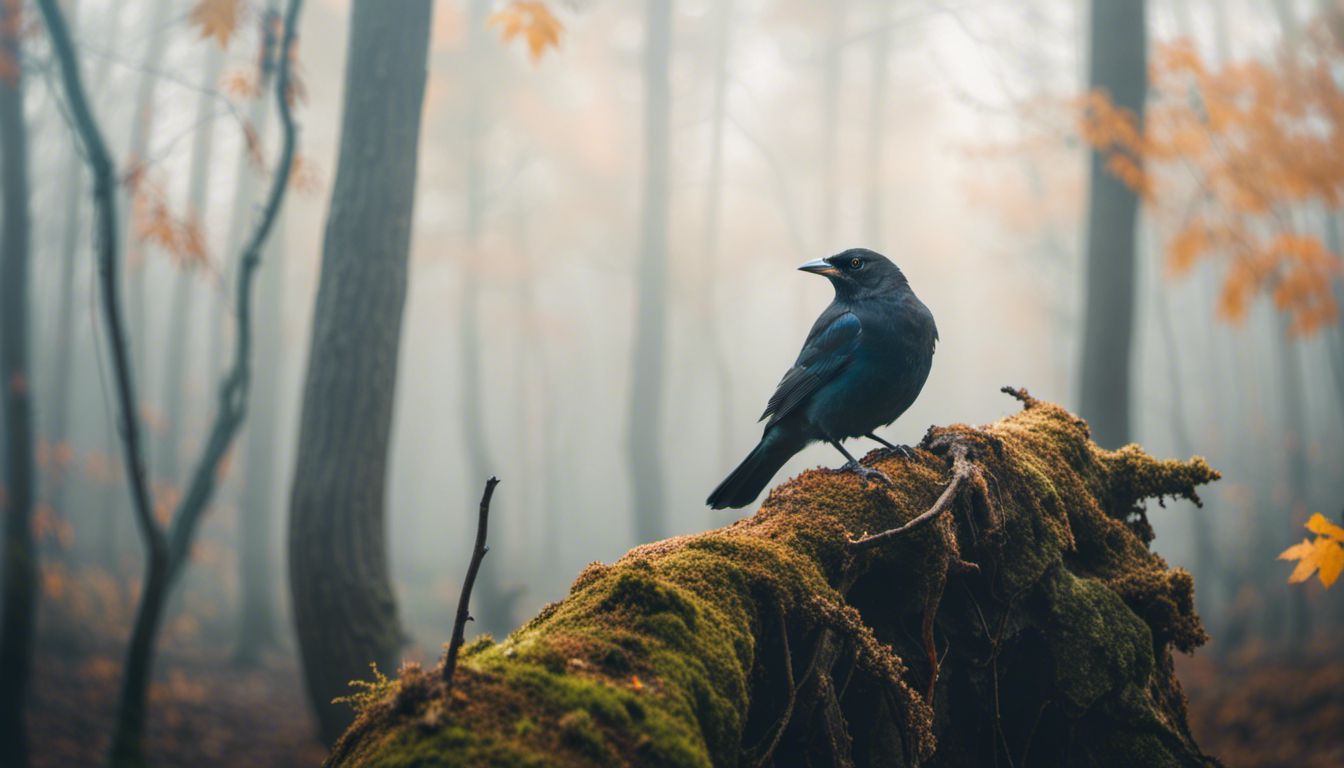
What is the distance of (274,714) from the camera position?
9711 mm

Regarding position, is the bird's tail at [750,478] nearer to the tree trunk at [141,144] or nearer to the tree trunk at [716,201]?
the tree trunk at [141,144]

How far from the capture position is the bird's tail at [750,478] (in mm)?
2955

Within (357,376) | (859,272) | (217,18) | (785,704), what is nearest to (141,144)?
(217,18)

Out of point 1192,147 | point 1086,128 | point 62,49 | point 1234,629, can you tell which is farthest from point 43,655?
point 1234,629

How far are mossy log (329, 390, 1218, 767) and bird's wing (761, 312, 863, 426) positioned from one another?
53cm

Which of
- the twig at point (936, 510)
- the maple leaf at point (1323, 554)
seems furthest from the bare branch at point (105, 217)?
the maple leaf at point (1323, 554)

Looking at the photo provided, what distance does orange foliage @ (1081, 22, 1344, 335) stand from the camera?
27.1 ft

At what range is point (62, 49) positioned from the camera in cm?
486

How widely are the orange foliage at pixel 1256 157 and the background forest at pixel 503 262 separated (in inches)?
2.0

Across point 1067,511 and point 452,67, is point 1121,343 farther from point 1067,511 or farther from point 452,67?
point 452,67

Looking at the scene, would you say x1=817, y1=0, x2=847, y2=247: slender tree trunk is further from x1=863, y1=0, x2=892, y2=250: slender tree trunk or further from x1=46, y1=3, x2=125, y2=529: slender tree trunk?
x1=46, y1=3, x2=125, y2=529: slender tree trunk

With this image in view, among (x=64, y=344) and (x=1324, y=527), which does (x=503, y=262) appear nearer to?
(x=64, y=344)

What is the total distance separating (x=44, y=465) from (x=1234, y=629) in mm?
18257

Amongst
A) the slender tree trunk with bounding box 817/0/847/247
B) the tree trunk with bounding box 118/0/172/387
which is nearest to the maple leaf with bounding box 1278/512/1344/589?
the tree trunk with bounding box 118/0/172/387
